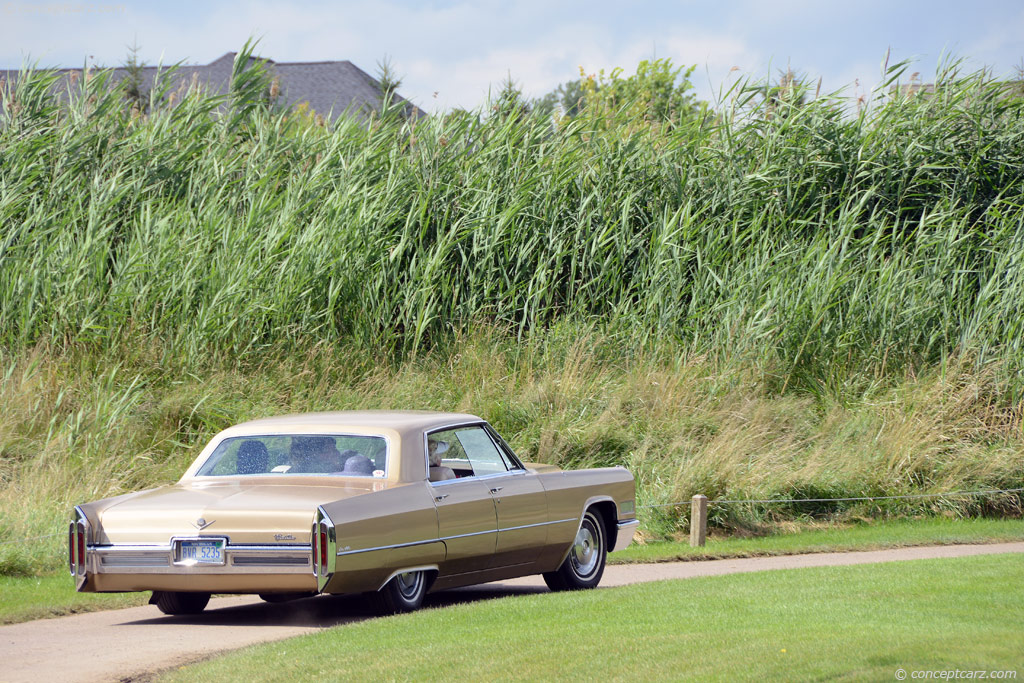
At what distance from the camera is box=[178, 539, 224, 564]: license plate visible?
25.0 ft

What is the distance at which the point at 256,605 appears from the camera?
9266mm

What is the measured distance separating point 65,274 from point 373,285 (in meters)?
3.84

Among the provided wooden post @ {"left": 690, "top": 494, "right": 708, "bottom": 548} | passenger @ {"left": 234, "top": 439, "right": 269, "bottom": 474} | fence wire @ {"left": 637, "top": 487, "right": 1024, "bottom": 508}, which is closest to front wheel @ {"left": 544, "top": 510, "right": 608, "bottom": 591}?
passenger @ {"left": 234, "top": 439, "right": 269, "bottom": 474}

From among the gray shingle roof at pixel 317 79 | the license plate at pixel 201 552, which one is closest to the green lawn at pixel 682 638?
the license plate at pixel 201 552

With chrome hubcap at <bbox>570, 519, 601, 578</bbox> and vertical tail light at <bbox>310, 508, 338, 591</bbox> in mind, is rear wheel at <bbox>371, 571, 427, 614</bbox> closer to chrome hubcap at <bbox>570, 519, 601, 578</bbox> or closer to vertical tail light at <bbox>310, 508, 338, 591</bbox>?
vertical tail light at <bbox>310, 508, 338, 591</bbox>

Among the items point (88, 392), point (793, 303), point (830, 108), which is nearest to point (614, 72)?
point (830, 108)

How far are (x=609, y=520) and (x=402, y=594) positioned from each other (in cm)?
253

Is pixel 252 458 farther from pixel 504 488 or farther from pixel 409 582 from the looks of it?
pixel 504 488

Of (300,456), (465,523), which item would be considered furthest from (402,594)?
(300,456)

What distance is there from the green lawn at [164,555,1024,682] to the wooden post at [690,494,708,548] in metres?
3.55

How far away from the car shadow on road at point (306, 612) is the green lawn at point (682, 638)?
23.8 inches

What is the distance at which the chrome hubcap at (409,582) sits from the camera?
8.20 metres

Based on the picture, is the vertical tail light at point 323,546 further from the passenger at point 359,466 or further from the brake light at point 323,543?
the passenger at point 359,466

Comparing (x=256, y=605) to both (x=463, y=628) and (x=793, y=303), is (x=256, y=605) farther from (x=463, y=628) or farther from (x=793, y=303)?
(x=793, y=303)
